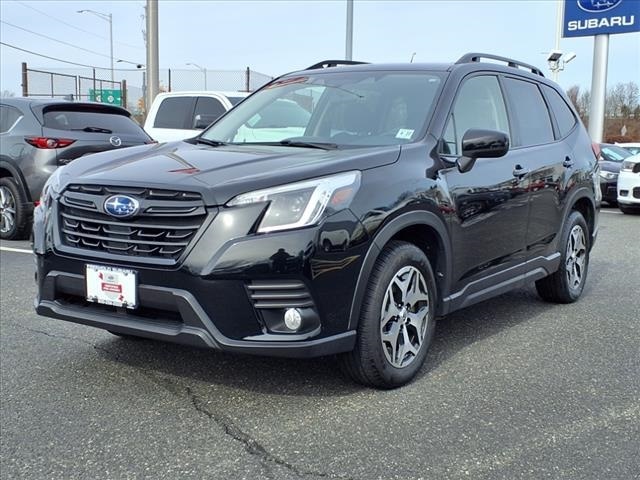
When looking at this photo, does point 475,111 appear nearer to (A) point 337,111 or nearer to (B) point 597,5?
(A) point 337,111

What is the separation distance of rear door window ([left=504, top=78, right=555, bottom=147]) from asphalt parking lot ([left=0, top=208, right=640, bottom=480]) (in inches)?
53.4

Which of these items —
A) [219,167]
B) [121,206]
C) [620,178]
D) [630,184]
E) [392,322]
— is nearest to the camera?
[121,206]

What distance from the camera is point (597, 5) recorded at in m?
22.8

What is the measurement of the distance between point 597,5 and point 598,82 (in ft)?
8.08

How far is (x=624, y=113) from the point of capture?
44469 millimetres

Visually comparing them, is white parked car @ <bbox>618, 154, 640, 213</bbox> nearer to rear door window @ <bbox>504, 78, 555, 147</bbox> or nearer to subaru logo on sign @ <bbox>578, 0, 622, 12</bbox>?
rear door window @ <bbox>504, 78, 555, 147</bbox>

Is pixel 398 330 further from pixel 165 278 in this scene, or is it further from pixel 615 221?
pixel 615 221

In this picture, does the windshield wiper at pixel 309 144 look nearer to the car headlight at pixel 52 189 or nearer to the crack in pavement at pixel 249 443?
the car headlight at pixel 52 189

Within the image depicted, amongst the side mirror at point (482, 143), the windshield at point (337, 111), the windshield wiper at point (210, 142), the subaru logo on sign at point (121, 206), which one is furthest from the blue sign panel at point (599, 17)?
the subaru logo on sign at point (121, 206)

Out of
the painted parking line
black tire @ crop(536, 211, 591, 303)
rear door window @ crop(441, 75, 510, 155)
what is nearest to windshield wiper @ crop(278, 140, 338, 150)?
rear door window @ crop(441, 75, 510, 155)

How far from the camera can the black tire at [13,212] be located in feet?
27.3

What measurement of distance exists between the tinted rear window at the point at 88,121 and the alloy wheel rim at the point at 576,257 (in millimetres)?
5506

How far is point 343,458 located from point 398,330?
905 millimetres

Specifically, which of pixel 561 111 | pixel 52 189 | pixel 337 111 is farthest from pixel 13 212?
pixel 561 111
